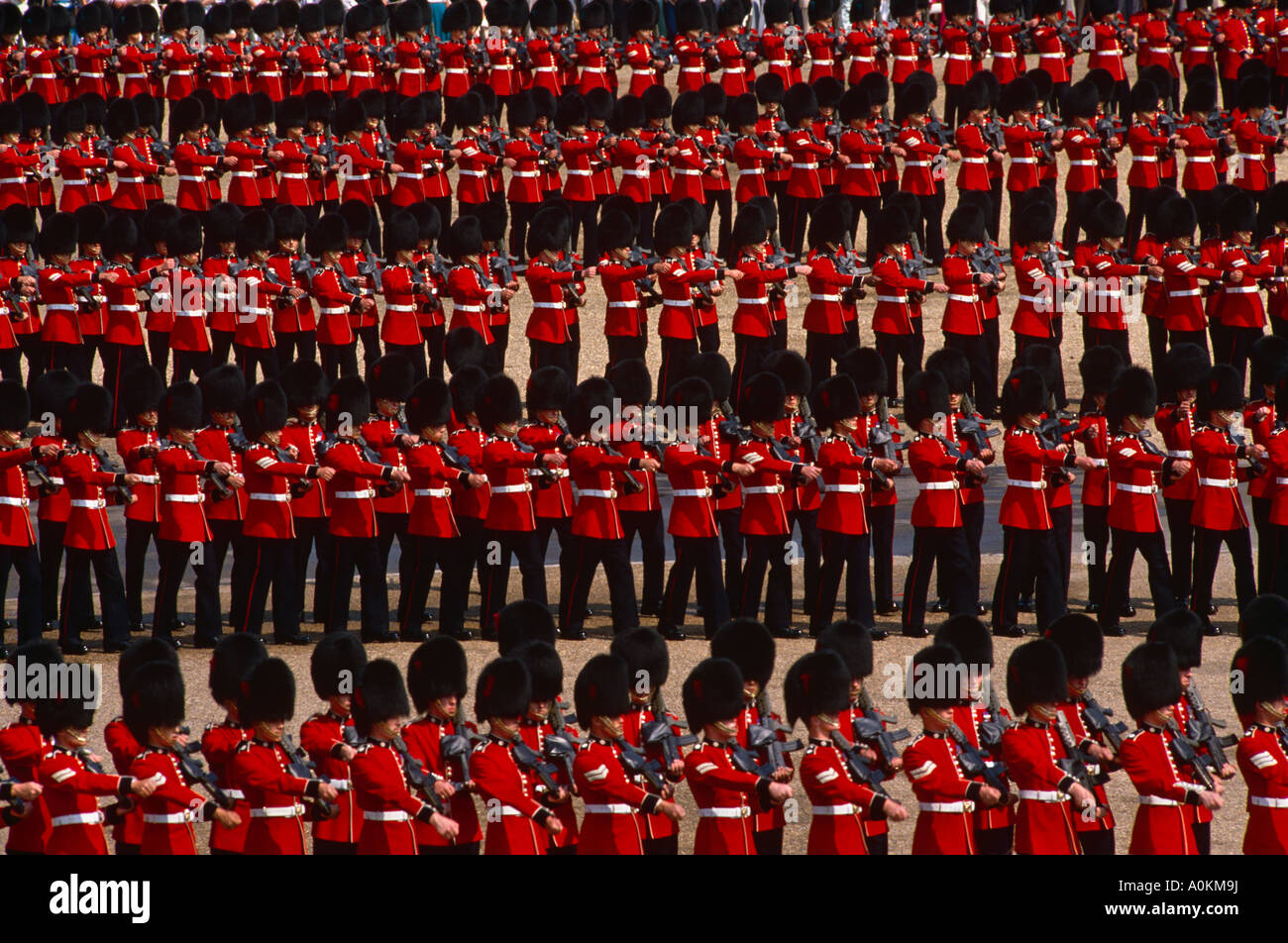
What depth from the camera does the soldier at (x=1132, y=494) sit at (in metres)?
9.34

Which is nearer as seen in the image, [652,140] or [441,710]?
[441,710]

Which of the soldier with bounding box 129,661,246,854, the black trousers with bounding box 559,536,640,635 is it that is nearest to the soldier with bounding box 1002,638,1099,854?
the soldier with bounding box 129,661,246,854

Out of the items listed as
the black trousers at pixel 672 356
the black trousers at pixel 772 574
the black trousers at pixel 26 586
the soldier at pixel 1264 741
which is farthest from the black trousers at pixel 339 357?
the soldier at pixel 1264 741

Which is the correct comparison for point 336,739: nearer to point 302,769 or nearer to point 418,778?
point 302,769

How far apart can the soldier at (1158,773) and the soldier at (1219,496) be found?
2755mm

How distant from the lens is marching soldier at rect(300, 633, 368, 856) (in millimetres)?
6809

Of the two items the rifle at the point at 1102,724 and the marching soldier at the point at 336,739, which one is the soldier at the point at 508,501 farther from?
the rifle at the point at 1102,724

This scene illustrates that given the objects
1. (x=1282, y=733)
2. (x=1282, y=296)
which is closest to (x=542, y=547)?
(x=1282, y=733)

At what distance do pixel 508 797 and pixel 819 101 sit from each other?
27.5ft

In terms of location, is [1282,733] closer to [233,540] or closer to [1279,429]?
[1279,429]

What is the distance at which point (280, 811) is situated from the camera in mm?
6605

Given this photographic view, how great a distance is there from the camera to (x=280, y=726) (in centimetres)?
670

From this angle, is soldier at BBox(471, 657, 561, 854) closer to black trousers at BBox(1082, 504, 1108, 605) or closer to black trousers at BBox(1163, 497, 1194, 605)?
black trousers at BBox(1082, 504, 1108, 605)

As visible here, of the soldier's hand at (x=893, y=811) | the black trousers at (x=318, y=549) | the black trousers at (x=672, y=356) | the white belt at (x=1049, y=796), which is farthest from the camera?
the black trousers at (x=672, y=356)
